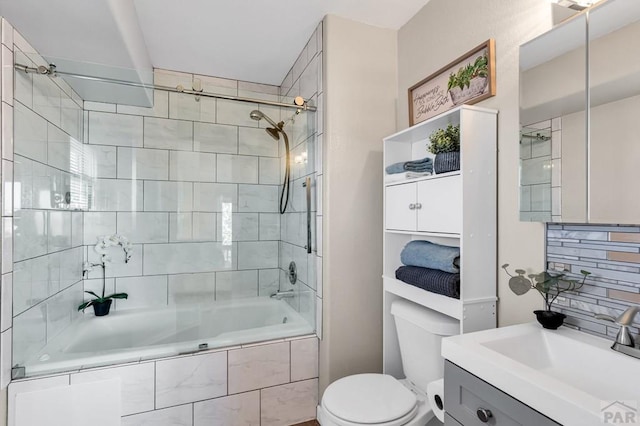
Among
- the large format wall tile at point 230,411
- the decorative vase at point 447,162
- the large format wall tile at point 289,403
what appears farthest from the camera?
the large format wall tile at point 289,403

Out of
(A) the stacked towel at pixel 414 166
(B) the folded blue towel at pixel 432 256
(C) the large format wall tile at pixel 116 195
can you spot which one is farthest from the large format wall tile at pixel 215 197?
(B) the folded blue towel at pixel 432 256

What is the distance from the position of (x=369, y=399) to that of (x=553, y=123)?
135 cm

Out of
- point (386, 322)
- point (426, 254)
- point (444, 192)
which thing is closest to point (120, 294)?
point (386, 322)

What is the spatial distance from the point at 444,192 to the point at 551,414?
909mm

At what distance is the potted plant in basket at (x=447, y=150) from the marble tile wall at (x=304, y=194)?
77 centimetres

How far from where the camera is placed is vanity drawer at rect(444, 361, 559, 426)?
0.84m

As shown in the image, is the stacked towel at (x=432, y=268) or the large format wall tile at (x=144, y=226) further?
the large format wall tile at (x=144, y=226)

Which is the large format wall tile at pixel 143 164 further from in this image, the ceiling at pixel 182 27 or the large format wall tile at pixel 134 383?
the large format wall tile at pixel 134 383

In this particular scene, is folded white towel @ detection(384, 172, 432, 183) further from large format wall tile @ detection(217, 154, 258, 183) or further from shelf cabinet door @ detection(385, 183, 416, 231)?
large format wall tile @ detection(217, 154, 258, 183)

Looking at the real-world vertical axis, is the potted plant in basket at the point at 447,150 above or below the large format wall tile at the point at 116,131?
below

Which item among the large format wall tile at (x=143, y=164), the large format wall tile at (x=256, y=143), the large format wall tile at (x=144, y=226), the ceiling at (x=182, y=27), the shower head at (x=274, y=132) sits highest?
the ceiling at (x=182, y=27)

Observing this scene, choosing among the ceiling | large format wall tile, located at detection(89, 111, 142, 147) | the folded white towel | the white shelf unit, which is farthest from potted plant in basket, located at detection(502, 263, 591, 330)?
large format wall tile, located at detection(89, 111, 142, 147)

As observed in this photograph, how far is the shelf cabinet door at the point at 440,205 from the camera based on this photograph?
4.64ft

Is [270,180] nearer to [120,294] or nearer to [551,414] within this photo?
[120,294]
